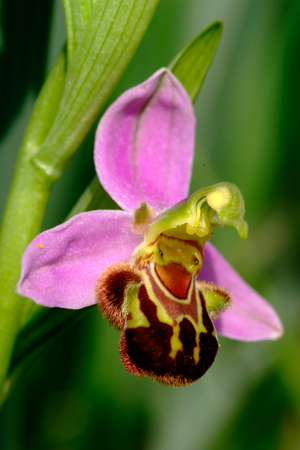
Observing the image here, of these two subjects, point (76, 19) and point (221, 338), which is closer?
point (76, 19)

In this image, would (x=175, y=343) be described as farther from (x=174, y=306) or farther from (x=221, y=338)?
(x=221, y=338)

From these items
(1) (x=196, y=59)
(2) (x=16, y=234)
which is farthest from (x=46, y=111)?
(1) (x=196, y=59)

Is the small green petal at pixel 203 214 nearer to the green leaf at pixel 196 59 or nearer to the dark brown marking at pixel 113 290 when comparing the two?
the dark brown marking at pixel 113 290

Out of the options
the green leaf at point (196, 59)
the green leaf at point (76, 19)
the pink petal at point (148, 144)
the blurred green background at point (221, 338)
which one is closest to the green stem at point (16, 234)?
the pink petal at point (148, 144)

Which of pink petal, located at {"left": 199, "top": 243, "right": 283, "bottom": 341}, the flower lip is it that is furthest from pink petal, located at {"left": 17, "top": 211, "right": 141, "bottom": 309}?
pink petal, located at {"left": 199, "top": 243, "right": 283, "bottom": 341}

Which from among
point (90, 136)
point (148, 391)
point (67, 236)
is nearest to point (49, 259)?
point (67, 236)

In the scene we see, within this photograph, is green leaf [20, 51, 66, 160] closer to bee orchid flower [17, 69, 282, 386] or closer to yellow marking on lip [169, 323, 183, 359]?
bee orchid flower [17, 69, 282, 386]

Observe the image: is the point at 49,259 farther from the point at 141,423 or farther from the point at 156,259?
the point at 141,423
